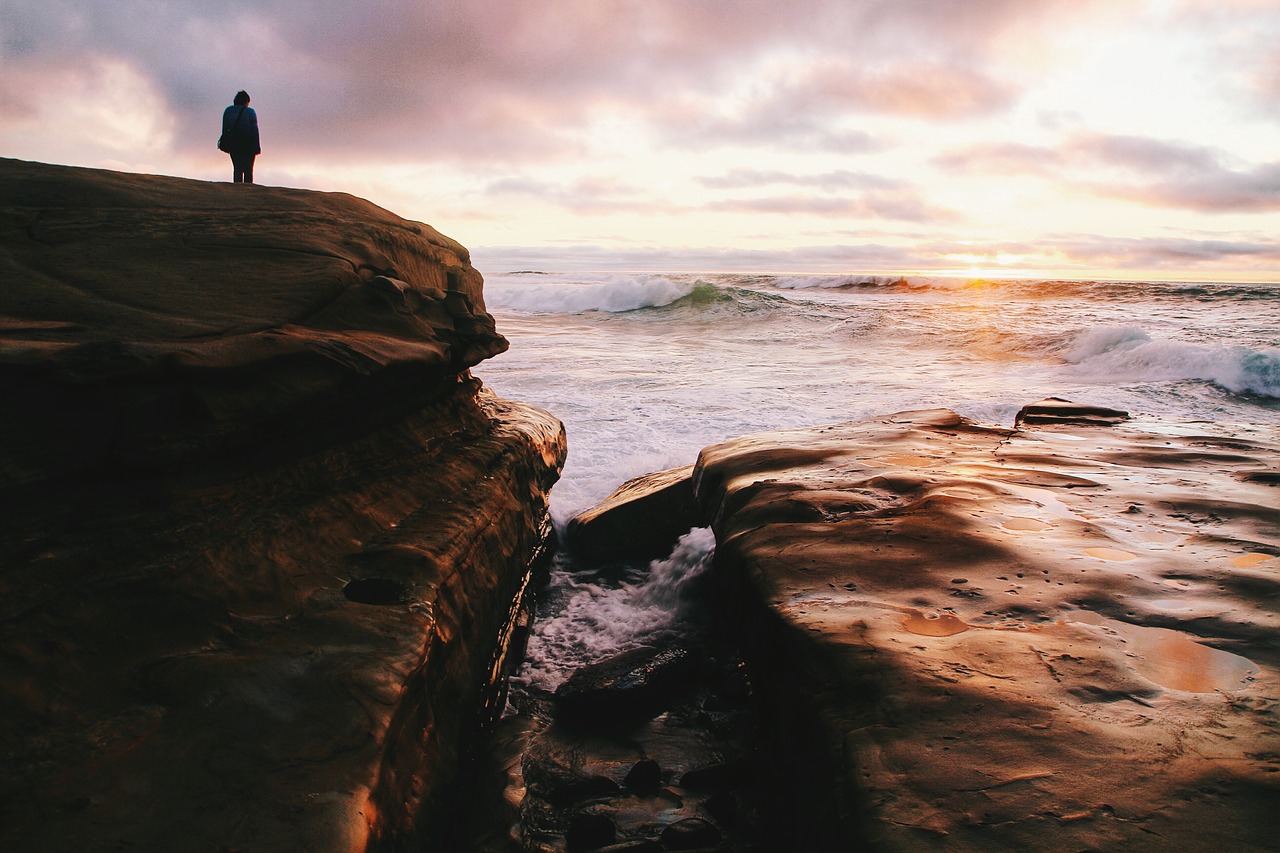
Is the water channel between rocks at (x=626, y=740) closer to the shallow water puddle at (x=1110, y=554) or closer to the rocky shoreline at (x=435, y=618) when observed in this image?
the rocky shoreline at (x=435, y=618)

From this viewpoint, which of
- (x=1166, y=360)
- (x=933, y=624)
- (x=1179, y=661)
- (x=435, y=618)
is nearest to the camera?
(x=1179, y=661)

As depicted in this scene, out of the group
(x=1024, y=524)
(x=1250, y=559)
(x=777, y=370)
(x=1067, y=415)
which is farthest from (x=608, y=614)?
(x=777, y=370)

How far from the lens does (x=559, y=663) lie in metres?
3.70

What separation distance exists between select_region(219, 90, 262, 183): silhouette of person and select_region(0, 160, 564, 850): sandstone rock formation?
3800 millimetres

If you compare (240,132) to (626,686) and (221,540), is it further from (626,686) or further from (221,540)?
(626,686)

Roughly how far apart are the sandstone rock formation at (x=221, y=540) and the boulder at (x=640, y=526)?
4.13ft

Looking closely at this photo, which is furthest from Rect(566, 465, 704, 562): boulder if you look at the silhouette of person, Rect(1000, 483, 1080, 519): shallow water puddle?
the silhouette of person

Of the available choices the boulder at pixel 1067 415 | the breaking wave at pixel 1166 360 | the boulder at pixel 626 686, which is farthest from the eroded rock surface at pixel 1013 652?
the breaking wave at pixel 1166 360

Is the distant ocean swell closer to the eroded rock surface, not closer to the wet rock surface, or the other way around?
the eroded rock surface

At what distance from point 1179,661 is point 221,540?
2.96 m

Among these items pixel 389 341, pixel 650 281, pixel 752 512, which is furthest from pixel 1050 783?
pixel 650 281

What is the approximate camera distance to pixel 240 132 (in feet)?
23.3

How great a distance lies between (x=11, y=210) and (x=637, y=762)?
135 inches

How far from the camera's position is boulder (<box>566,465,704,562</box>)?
198 inches
